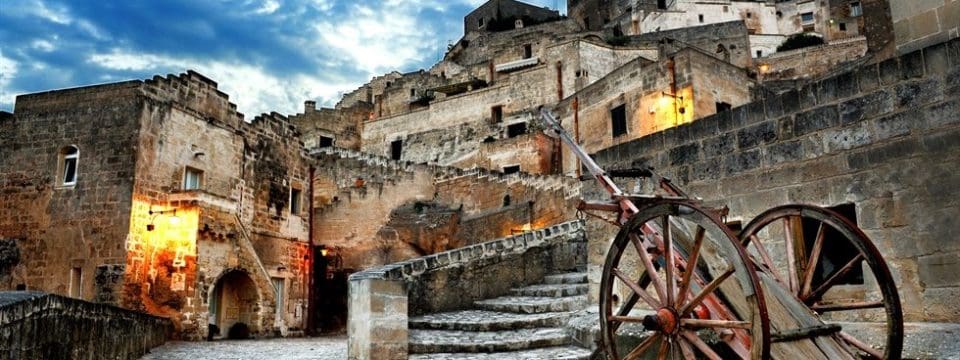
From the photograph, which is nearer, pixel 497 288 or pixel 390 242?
pixel 497 288

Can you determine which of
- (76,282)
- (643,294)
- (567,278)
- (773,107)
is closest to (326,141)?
(76,282)

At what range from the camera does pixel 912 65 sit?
19.0 feet

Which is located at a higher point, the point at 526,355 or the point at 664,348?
the point at 664,348

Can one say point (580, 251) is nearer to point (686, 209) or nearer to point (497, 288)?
point (497, 288)

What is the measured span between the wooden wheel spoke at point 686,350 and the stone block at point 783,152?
7.72ft

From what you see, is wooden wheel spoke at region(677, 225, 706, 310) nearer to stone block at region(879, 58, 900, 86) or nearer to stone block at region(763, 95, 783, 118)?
stone block at region(763, 95, 783, 118)

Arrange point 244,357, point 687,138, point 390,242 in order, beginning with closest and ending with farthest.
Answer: point 687,138 → point 244,357 → point 390,242

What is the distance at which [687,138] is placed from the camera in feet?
24.9

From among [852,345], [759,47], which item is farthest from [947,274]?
[759,47]

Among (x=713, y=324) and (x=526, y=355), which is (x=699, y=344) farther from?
(x=526, y=355)

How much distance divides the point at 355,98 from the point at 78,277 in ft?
123

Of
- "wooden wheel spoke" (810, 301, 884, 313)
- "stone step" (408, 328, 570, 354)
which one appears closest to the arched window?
"stone step" (408, 328, 570, 354)

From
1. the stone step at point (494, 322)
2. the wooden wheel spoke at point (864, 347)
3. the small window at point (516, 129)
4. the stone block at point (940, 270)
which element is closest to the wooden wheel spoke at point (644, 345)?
the wooden wheel spoke at point (864, 347)

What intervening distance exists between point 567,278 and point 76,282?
1375 cm
